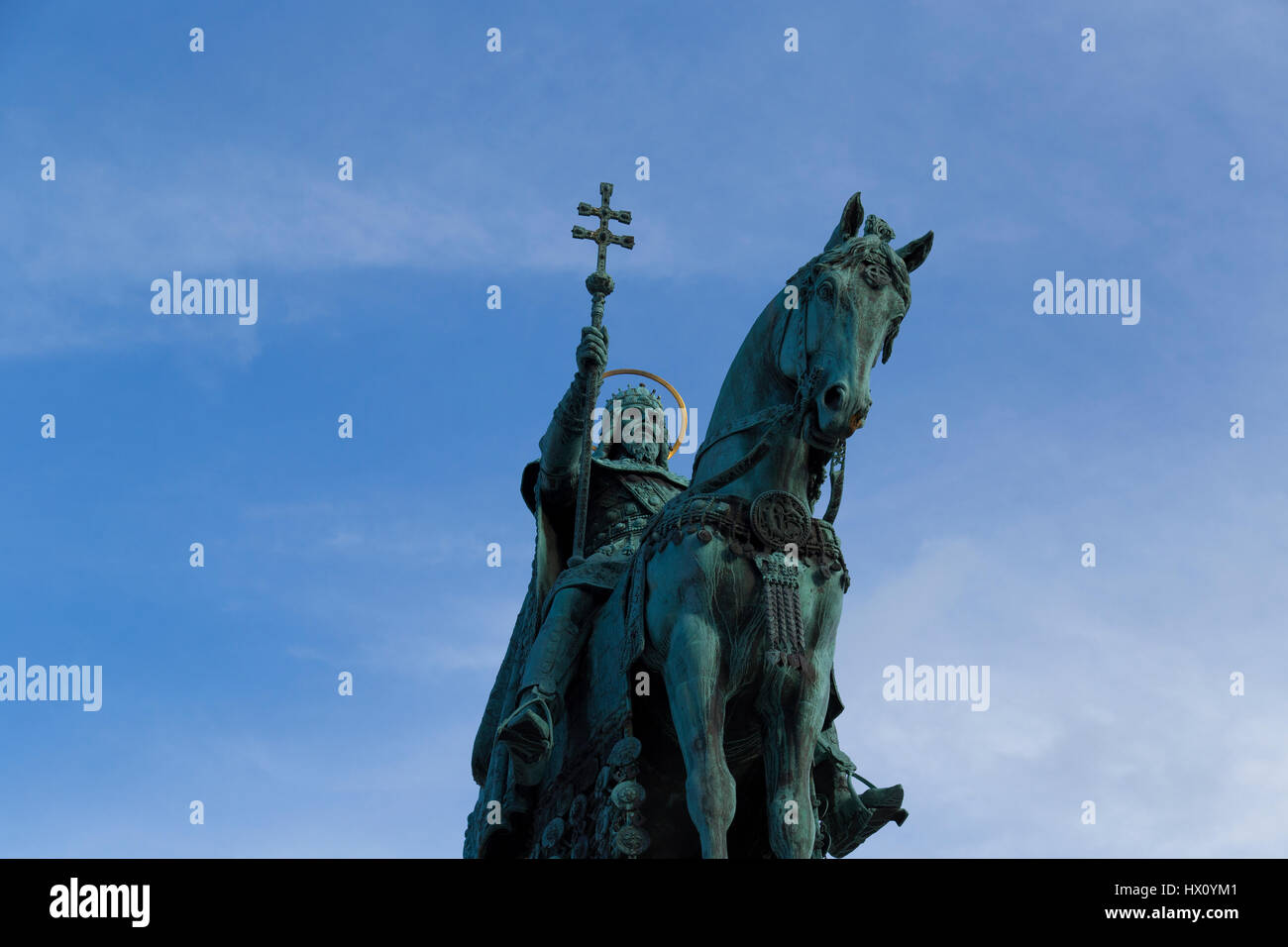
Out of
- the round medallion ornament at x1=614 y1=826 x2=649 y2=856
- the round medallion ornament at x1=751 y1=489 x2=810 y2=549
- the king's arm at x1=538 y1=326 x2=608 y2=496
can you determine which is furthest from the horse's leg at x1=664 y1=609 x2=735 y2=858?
the king's arm at x1=538 y1=326 x2=608 y2=496

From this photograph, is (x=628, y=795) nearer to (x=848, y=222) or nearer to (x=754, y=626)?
(x=754, y=626)

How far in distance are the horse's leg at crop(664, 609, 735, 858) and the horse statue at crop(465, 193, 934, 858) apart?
12 millimetres

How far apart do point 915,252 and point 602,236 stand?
3.62 metres

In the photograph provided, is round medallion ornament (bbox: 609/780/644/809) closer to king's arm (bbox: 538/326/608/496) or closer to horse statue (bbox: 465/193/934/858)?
horse statue (bbox: 465/193/934/858)

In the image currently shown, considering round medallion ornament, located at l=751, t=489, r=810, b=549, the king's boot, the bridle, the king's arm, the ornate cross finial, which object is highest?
the ornate cross finial

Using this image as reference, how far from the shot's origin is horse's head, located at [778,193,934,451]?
13.0 metres

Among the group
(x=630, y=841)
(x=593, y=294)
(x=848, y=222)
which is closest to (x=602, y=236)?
(x=593, y=294)

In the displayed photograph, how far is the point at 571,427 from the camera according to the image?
16188mm

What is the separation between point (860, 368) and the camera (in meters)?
13.1

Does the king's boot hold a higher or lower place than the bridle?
lower
